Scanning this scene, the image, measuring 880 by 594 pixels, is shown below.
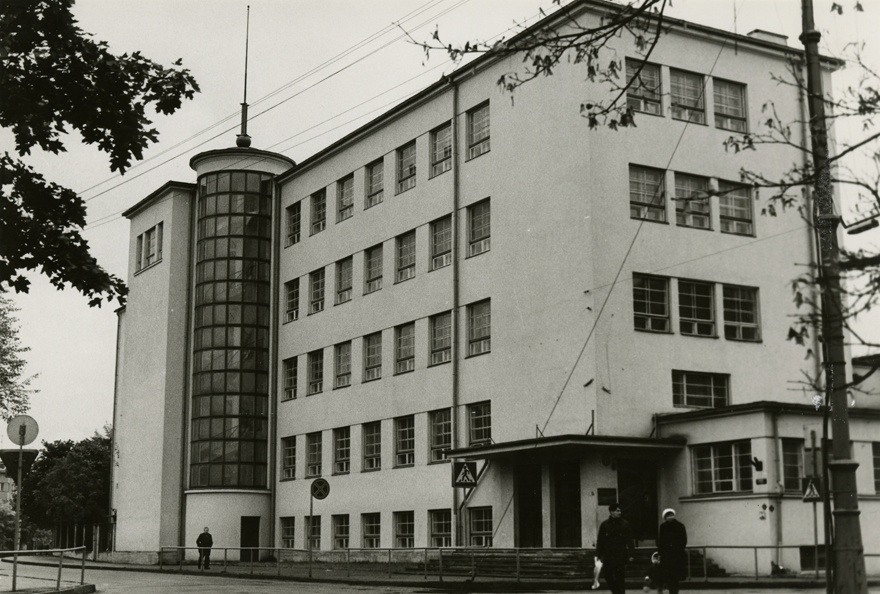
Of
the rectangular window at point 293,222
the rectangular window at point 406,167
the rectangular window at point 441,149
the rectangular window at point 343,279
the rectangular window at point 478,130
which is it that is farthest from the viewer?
the rectangular window at point 293,222

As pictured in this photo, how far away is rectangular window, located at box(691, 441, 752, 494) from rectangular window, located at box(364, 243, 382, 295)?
49.3 feet

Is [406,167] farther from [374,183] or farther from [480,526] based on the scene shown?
[480,526]

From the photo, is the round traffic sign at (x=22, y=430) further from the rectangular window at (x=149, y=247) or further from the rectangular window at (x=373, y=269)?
the rectangular window at (x=149, y=247)

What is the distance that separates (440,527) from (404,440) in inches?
147

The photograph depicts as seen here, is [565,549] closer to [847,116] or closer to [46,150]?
Result: [46,150]

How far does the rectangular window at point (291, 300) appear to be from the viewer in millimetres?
48438

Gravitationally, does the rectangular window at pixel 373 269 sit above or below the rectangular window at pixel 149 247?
below

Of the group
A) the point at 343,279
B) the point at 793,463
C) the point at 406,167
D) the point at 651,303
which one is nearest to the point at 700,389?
the point at 651,303

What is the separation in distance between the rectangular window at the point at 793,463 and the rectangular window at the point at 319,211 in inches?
887

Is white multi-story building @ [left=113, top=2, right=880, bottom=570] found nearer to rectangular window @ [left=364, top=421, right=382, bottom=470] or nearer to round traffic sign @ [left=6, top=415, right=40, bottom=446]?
rectangular window @ [left=364, top=421, right=382, bottom=470]

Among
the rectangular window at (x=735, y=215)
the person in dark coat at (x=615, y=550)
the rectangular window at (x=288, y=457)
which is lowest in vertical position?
the person in dark coat at (x=615, y=550)

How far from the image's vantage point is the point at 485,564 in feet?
103

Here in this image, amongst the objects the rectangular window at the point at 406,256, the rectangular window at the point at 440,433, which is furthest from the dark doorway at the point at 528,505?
the rectangular window at the point at 406,256

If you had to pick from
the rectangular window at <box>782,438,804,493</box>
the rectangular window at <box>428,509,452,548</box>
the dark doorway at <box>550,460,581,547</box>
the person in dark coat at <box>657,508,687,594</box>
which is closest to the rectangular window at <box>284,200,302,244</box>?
the rectangular window at <box>428,509,452,548</box>
